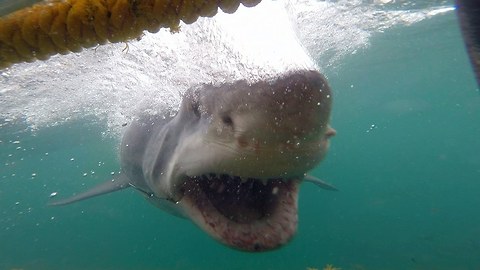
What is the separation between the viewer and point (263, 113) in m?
2.15

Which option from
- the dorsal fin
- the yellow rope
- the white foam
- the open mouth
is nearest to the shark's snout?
the open mouth

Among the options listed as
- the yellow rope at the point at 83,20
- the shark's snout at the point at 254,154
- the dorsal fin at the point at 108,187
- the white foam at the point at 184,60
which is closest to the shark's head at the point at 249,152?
the shark's snout at the point at 254,154

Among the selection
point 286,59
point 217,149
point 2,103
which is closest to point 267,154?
point 217,149

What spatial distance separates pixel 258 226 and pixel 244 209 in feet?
1.30

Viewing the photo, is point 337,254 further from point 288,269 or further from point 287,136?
point 287,136

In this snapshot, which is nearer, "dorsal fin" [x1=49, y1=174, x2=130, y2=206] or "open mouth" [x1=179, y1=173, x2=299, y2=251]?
"open mouth" [x1=179, y1=173, x2=299, y2=251]

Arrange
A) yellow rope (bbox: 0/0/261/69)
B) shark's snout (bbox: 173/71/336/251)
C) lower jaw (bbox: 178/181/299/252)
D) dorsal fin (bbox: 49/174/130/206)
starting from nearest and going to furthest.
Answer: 1. yellow rope (bbox: 0/0/261/69)
2. shark's snout (bbox: 173/71/336/251)
3. lower jaw (bbox: 178/181/299/252)
4. dorsal fin (bbox: 49/174/130/206)

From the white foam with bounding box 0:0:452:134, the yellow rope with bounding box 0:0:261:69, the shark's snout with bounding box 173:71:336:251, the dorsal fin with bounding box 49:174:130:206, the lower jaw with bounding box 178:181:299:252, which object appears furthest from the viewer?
the dorsal fin with bounding box 49:174:130:206

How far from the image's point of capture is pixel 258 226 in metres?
2.93

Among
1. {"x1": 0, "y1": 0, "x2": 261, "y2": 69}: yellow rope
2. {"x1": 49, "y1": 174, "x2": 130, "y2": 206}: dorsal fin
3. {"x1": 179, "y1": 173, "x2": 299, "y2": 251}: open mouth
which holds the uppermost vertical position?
{"x1": 0, "y1": 0, "x2": 261, "y2": 69}: yellow rope

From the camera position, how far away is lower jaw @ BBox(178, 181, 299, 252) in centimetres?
282

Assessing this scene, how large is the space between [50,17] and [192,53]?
481 centimetres

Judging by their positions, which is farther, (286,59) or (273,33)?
(273,33)

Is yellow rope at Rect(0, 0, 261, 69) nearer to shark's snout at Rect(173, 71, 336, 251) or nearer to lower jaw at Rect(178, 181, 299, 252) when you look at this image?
shark's snout at Rect(173, 71, 336, 251)
